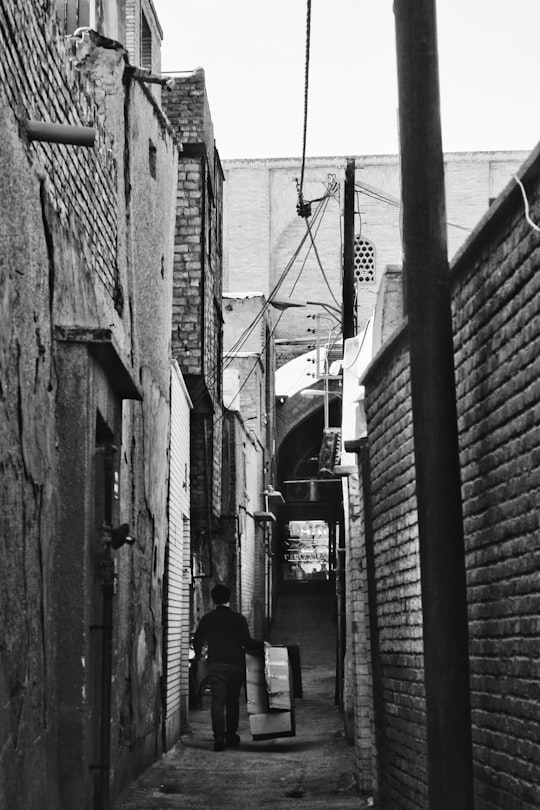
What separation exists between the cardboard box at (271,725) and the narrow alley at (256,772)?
0.36ft

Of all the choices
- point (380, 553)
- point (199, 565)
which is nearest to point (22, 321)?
point (380, 553)

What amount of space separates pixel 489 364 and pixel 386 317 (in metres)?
5.09

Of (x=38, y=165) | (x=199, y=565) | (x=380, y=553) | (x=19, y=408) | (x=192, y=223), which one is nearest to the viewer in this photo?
(x=19, y=408)

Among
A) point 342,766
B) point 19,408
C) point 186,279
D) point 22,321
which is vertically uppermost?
point 186,279

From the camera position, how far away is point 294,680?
44.2ft

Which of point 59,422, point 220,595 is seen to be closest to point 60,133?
point 59,422

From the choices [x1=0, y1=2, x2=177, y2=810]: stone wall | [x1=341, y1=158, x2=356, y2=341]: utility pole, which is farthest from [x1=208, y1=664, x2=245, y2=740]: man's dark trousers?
[x1=341, y1=158, x2=356, y2=341]: utility pole

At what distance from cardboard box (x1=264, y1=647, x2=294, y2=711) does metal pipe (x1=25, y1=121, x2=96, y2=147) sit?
771 cm

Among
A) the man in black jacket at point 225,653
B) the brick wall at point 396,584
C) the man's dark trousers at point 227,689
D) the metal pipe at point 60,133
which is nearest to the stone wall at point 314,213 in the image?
the man in black jacket at point 225,653

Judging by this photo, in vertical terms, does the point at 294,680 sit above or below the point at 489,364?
below

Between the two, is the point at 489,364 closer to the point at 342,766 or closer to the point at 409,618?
the point at 409,618

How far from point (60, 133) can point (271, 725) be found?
7.93 metres

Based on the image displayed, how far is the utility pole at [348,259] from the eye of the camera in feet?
Result: 48.7

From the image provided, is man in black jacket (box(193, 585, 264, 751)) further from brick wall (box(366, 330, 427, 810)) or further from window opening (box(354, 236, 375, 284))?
window opening (box(354, 236, 375, 284))
